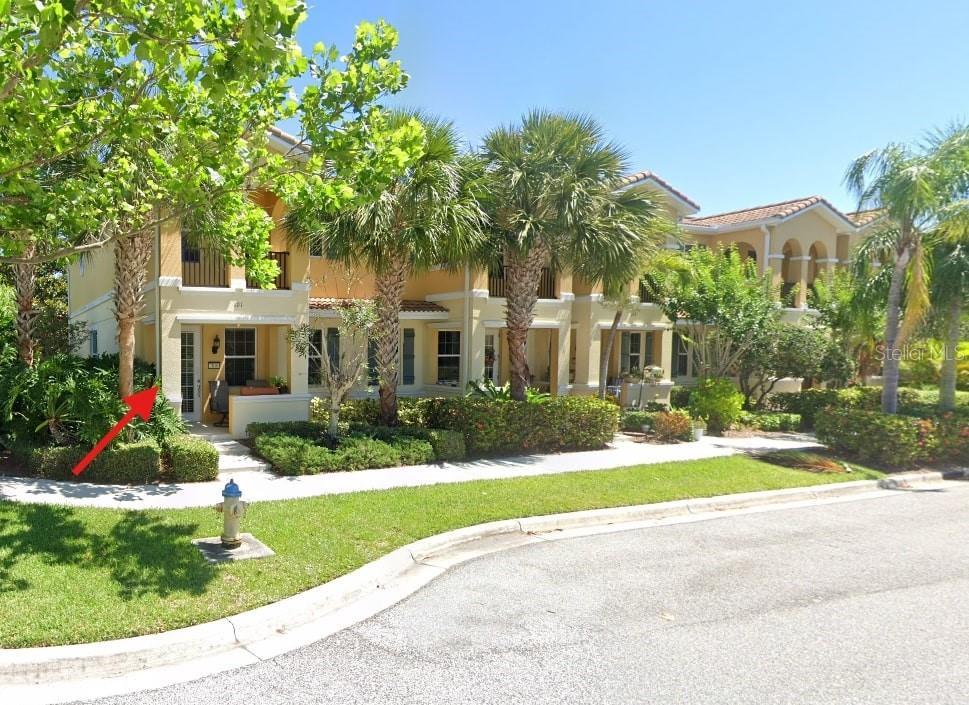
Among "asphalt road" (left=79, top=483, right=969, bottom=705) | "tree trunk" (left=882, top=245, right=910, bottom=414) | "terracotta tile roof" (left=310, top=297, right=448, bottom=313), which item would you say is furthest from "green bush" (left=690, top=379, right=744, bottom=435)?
"asphalt road" (left=79, top=483, right=969, bottom=705)

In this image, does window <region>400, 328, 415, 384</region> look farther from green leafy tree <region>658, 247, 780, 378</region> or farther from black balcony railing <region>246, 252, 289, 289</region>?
green leafy tree <region>658, 247, 780, 378</region>

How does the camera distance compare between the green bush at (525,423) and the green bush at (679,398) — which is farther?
the green bush at (679,398)

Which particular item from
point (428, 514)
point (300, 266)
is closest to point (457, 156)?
point (300, 266)

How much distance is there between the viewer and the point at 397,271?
13.8 meters

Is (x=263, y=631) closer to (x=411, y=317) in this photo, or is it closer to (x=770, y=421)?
(x=411, y=317)

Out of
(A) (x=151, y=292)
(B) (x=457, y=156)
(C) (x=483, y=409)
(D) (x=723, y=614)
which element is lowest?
(D) (x=723, y=614)

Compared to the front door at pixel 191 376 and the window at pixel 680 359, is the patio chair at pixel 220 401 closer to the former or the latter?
the front door at pixel 191 376

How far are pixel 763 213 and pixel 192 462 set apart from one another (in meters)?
21.6

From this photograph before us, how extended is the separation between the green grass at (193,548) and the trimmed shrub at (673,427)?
511cm

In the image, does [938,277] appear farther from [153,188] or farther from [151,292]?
[151,292]

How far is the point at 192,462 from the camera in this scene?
1062 cm

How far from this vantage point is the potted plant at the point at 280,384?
16625mm

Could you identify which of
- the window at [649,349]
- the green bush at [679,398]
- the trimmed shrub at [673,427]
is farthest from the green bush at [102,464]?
the window at [649,349]

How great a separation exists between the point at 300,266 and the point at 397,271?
9.35ft
